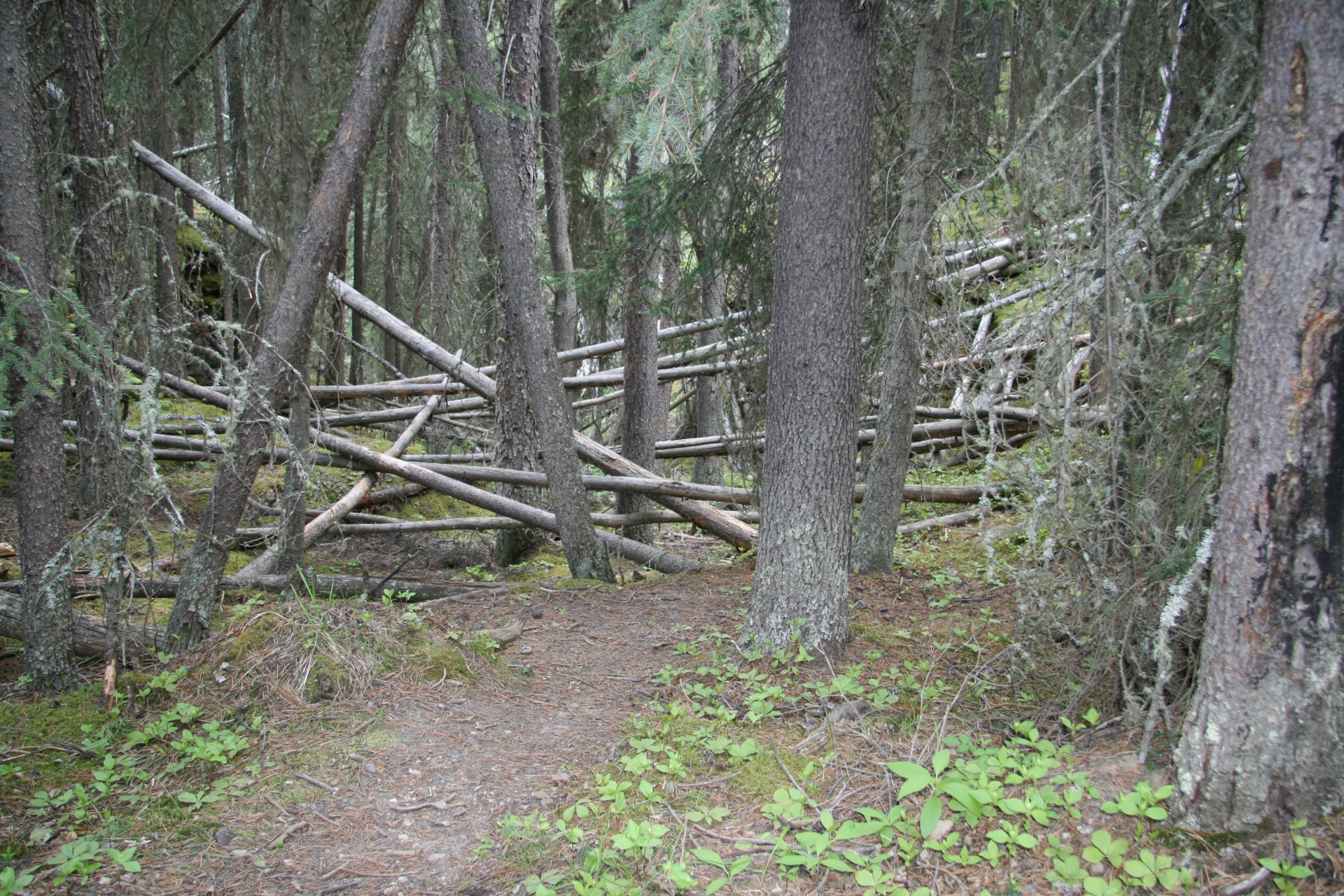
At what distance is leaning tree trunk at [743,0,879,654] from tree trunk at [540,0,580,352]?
3.83m

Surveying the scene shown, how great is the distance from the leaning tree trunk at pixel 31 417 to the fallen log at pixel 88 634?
1.15 feet

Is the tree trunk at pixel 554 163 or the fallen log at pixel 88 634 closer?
the fallen log at pixel 88 634

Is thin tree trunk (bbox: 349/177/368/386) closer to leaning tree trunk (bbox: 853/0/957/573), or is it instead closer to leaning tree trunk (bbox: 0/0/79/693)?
leaning tree trunk (bbox: 0/0/79/693)

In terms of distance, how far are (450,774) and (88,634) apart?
2875mm

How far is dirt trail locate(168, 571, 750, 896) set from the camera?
3309mm

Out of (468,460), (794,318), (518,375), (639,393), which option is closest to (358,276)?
(468,460)

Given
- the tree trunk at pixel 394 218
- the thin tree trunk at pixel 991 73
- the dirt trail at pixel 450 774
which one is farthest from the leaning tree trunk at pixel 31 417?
the tree trunk at pixel 394 218

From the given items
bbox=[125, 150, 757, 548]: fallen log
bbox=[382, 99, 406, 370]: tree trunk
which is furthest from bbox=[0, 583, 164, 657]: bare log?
bbox=[382, 99, 406, 370]: tree trunk

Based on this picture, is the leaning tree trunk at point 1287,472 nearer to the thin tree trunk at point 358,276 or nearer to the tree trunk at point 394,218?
the tree trunk at point 394,218

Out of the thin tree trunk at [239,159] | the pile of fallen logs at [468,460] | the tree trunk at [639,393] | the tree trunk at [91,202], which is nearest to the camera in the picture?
the tree trunk at [91,202]

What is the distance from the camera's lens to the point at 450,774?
158 inches

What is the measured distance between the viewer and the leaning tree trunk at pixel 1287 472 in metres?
2.71

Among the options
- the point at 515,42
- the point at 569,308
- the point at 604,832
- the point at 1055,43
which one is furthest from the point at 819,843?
the point at 569,308

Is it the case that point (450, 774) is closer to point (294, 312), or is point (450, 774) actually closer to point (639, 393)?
point (294, 312)
